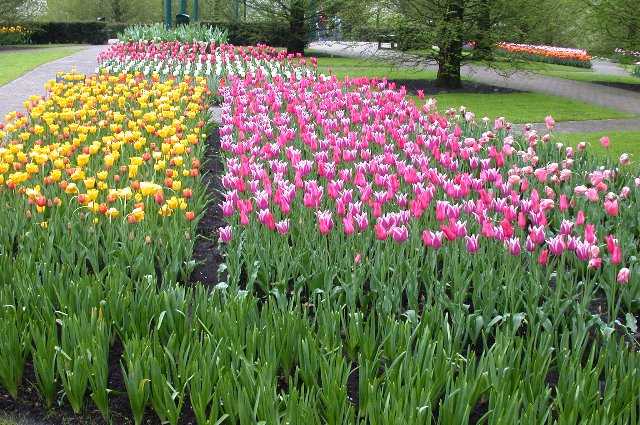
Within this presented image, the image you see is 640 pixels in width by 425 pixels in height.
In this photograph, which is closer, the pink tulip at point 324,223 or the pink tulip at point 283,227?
the pink tulip at point 324,223

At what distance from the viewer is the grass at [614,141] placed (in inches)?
355

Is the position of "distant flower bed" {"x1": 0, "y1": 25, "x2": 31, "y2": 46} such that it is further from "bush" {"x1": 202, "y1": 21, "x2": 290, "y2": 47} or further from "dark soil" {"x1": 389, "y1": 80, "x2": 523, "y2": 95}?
"dark soil" {"x1": 389, "y1": 80, "x2": 523, "y2": 95}

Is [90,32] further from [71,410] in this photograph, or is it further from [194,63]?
[71,410]

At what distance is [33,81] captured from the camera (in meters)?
15.3

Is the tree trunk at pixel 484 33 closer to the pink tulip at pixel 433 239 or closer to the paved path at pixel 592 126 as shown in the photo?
the paved path at pixel 592 126

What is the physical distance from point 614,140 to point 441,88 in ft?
26.8

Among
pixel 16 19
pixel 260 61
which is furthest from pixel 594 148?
pixel 16 19

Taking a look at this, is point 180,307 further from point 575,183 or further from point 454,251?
point 575,183

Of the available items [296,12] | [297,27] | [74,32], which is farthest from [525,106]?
[74,32]

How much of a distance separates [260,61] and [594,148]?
7259mm

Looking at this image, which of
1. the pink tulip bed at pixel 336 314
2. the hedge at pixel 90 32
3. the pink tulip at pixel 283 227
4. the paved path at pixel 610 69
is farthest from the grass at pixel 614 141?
the hedge at pixel 90 32

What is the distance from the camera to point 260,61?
14664 mm

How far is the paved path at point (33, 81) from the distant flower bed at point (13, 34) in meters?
11.5

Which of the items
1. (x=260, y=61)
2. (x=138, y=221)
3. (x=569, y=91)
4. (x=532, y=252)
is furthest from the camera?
(x=569, y=91)
